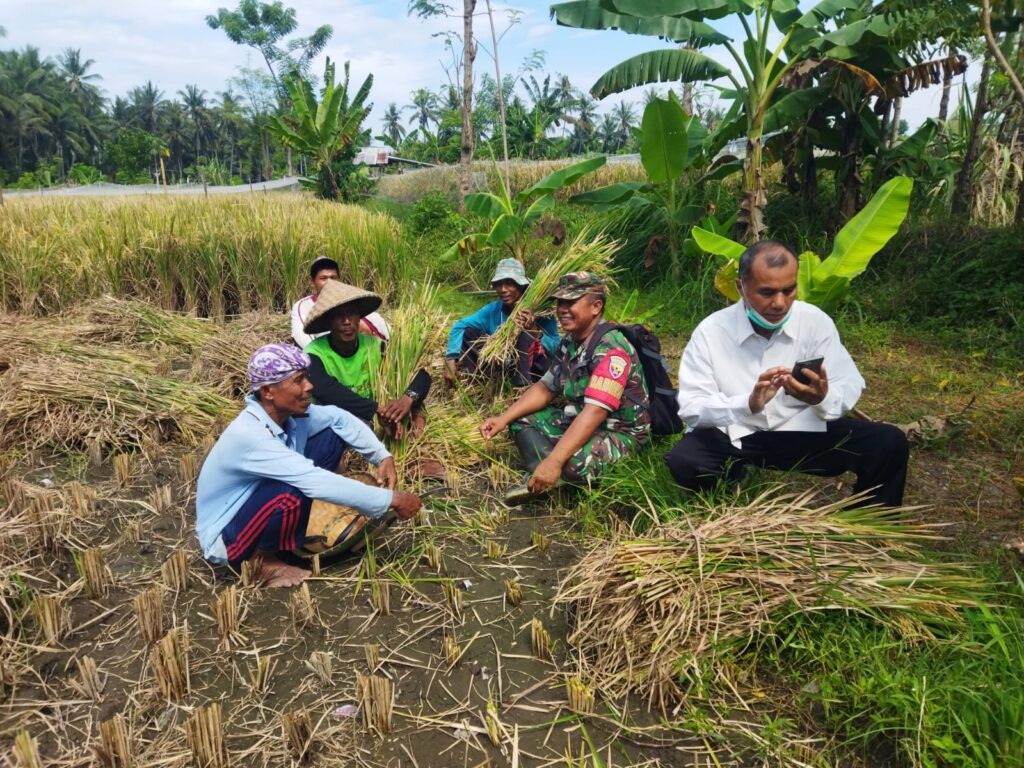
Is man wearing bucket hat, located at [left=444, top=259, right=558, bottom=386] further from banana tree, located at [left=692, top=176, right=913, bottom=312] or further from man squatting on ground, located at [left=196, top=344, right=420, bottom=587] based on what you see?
man squatting on ground, located at [left=196, top=344, right=420, bottom=587]

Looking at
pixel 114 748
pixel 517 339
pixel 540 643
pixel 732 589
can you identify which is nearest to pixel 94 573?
pixel 114 748

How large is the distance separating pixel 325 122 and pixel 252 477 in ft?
46.4

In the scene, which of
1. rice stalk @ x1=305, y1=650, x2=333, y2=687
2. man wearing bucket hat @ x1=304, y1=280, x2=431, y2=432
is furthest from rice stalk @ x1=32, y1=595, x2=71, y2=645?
man wearing bucket hat @ x1=304, y1=280, x2=431, y2=432

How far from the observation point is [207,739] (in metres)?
1.77

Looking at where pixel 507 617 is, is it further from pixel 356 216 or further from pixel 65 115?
pixel 65 115

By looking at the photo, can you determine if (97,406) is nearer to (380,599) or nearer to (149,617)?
(149,617)

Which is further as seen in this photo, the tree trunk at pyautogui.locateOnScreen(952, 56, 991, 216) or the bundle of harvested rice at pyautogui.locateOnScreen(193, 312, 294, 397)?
the tree trunk at pyautogui.locateOnScreen(952, 56, 991, 216)

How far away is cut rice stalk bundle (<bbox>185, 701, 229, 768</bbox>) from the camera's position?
1758 mm

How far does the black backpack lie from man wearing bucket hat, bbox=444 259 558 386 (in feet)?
3.46

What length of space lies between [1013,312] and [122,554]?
6045 millimetres

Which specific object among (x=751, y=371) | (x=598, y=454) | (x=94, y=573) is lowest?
(x=94, y=573)

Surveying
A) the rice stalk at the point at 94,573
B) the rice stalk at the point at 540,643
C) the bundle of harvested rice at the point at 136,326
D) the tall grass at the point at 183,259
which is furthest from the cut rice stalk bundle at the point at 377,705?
the tall grass at the point at 183,259

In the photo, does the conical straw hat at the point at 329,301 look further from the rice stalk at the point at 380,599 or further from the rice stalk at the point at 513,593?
the rice stalk at the point at 513,593

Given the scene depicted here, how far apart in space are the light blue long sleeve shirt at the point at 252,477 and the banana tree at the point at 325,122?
545 inches
